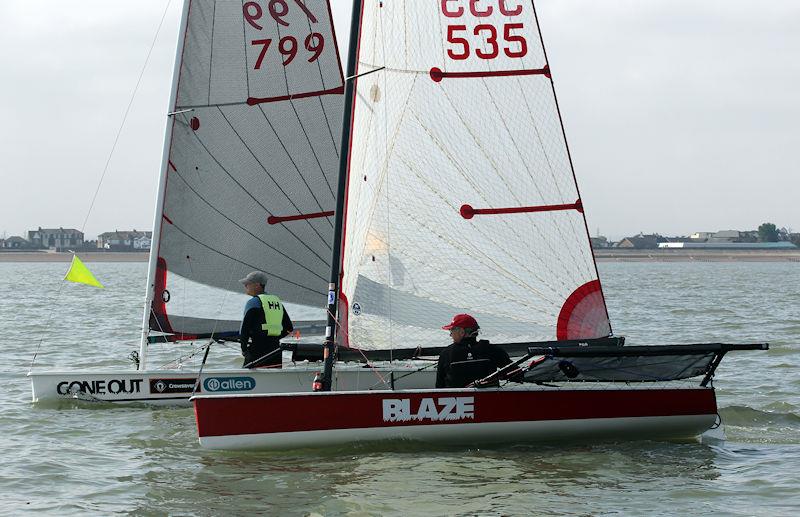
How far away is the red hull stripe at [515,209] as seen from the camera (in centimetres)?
1097

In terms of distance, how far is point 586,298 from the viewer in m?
11.1

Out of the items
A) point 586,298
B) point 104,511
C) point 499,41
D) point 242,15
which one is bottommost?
point 104,511

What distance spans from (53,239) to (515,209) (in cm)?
16722

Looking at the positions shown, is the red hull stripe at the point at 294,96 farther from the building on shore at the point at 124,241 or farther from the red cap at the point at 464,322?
the building on shore at the point at 124,241

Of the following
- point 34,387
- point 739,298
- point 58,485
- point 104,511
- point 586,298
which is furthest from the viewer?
point 739,298

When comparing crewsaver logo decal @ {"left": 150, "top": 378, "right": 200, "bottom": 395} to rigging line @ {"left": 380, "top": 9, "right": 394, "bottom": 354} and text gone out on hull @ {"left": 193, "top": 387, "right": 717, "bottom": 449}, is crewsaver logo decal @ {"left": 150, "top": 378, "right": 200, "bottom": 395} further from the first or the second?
rigging line @ {"left": 380, "top": 9, "right": 394, "bottom": 354}

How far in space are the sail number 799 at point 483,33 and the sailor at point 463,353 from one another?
253cm

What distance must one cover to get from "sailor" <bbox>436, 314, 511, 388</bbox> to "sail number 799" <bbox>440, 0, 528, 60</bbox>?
8.31ft

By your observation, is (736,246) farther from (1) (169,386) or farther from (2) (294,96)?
(1) (169,386)

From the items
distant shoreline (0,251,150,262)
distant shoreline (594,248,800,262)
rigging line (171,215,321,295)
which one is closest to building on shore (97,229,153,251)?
distant shoreline (0,251,150,262)

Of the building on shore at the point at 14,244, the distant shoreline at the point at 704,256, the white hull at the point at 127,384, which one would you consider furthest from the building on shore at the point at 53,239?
the white hull at the point at 127,384

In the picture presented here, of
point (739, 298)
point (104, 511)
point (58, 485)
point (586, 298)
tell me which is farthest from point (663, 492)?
point (739, 298)

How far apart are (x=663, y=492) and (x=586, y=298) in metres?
2.44

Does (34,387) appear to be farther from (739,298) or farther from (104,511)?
(739,298)
